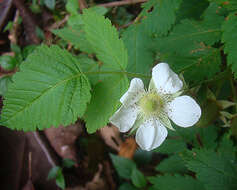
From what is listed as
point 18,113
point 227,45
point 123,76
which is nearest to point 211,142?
point 227,45

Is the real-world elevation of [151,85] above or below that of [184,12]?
below

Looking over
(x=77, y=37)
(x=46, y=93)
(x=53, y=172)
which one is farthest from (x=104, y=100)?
(x=53, y=172)

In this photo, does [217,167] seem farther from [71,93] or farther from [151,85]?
[71,93]

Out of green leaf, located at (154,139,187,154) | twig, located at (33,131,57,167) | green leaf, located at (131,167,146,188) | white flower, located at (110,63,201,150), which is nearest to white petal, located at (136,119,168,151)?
white flower, located at (110,63,201,150)

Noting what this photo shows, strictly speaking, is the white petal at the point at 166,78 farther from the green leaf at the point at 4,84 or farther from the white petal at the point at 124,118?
the green leaf at the point at 4,84

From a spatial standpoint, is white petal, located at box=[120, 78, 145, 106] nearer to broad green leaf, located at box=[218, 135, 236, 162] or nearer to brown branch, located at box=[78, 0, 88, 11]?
broad green leaf, located at box=[218, 135, 236, 162]

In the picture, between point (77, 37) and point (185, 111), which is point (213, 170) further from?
point (77, 37)
